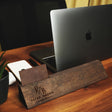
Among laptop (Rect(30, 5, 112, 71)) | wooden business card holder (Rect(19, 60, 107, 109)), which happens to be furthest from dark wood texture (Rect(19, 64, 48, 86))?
laptop (Rect(30, 5, 112, 71))

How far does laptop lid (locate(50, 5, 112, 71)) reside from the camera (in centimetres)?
74

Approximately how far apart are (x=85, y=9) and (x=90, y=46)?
7.7 inches

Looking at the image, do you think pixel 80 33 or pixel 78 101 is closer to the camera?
pixel 78 101

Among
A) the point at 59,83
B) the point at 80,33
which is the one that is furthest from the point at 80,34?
the point at 59,83

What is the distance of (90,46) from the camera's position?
0.85 m

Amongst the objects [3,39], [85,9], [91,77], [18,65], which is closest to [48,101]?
[91,77]

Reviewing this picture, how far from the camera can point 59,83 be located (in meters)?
0.65

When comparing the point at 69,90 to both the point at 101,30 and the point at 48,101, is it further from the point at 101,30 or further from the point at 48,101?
the point at 101,30

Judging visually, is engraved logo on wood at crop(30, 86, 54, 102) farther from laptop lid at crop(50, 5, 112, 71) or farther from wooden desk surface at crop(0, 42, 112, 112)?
laptop lid at crop(50, 5, 112, 71)

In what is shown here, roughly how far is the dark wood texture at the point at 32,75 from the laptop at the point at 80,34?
16 cm

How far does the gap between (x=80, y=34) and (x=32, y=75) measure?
1.12ft

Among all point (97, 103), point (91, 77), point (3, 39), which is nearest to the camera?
point (97, 103)

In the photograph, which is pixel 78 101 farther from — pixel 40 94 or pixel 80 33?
pixel 80 33

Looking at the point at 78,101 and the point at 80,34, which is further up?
the point at 80,34
